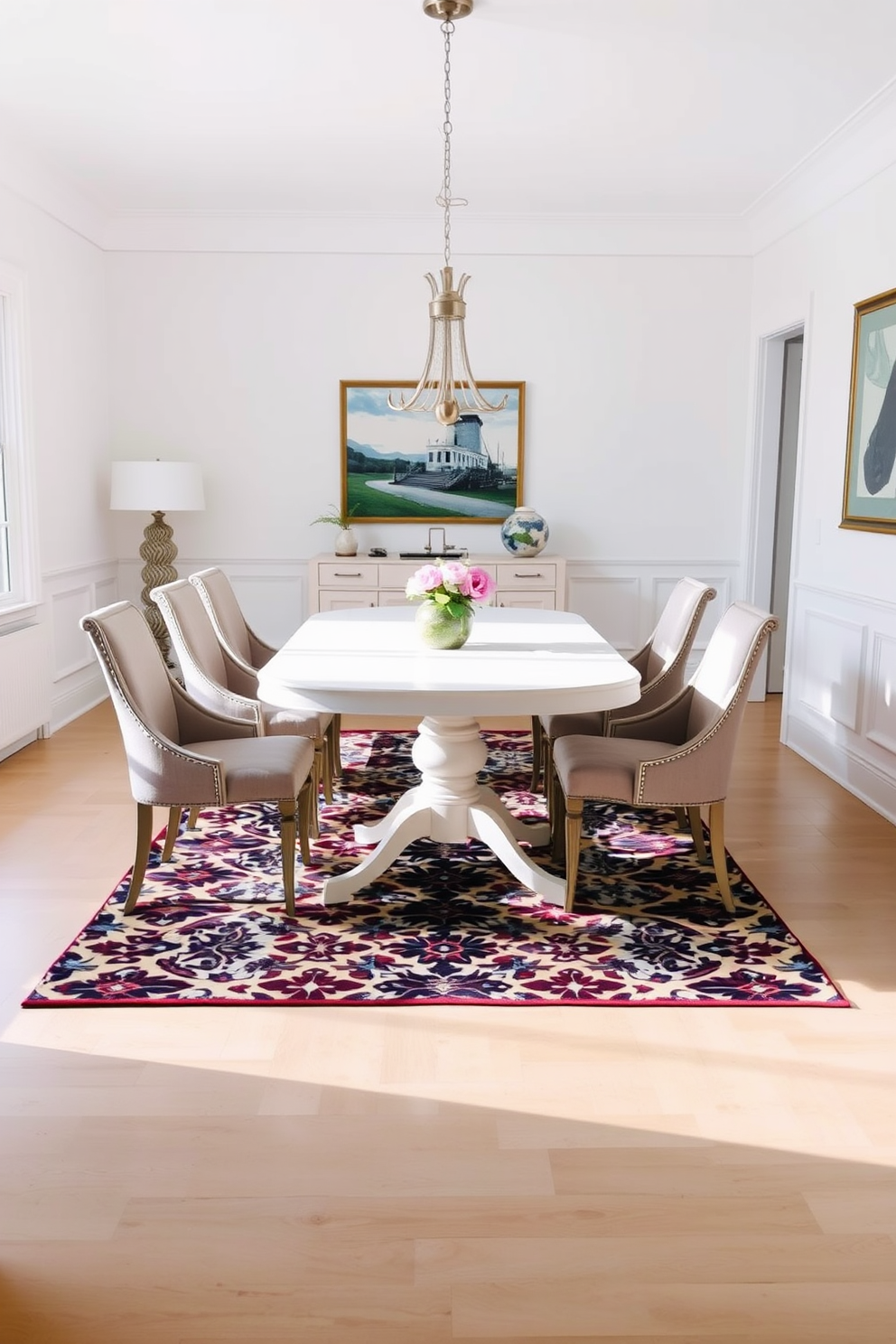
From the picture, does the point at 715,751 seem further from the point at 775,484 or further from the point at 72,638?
the point at 72,638

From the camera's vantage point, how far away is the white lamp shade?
246 inches

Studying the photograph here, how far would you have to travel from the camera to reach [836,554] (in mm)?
5137

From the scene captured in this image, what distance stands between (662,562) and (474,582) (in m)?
3.58

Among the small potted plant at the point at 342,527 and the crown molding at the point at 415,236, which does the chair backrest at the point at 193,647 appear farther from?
the crown molding at the point at 415,236

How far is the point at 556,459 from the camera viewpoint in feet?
22.5

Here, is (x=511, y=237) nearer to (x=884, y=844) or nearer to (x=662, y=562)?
(x=662, y=562)

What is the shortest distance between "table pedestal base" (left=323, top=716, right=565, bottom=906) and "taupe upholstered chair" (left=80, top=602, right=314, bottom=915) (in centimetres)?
29

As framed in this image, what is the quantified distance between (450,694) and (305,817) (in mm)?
957

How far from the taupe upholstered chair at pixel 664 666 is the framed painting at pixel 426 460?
102 inches

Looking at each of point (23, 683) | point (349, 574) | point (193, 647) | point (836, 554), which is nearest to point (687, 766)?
point (193, 647)

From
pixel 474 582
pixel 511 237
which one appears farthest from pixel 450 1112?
pixel 511 237

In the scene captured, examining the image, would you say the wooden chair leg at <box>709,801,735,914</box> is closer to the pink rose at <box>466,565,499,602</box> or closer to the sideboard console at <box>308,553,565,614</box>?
the pink rose at <box>466,565,499,602</box>

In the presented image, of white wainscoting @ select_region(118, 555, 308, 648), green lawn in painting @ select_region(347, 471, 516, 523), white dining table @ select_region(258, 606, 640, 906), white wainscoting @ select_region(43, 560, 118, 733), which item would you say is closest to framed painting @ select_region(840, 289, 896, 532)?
A: white dining table @ select_region(258, 606, 640, 906)

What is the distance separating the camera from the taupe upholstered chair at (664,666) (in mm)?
4066
